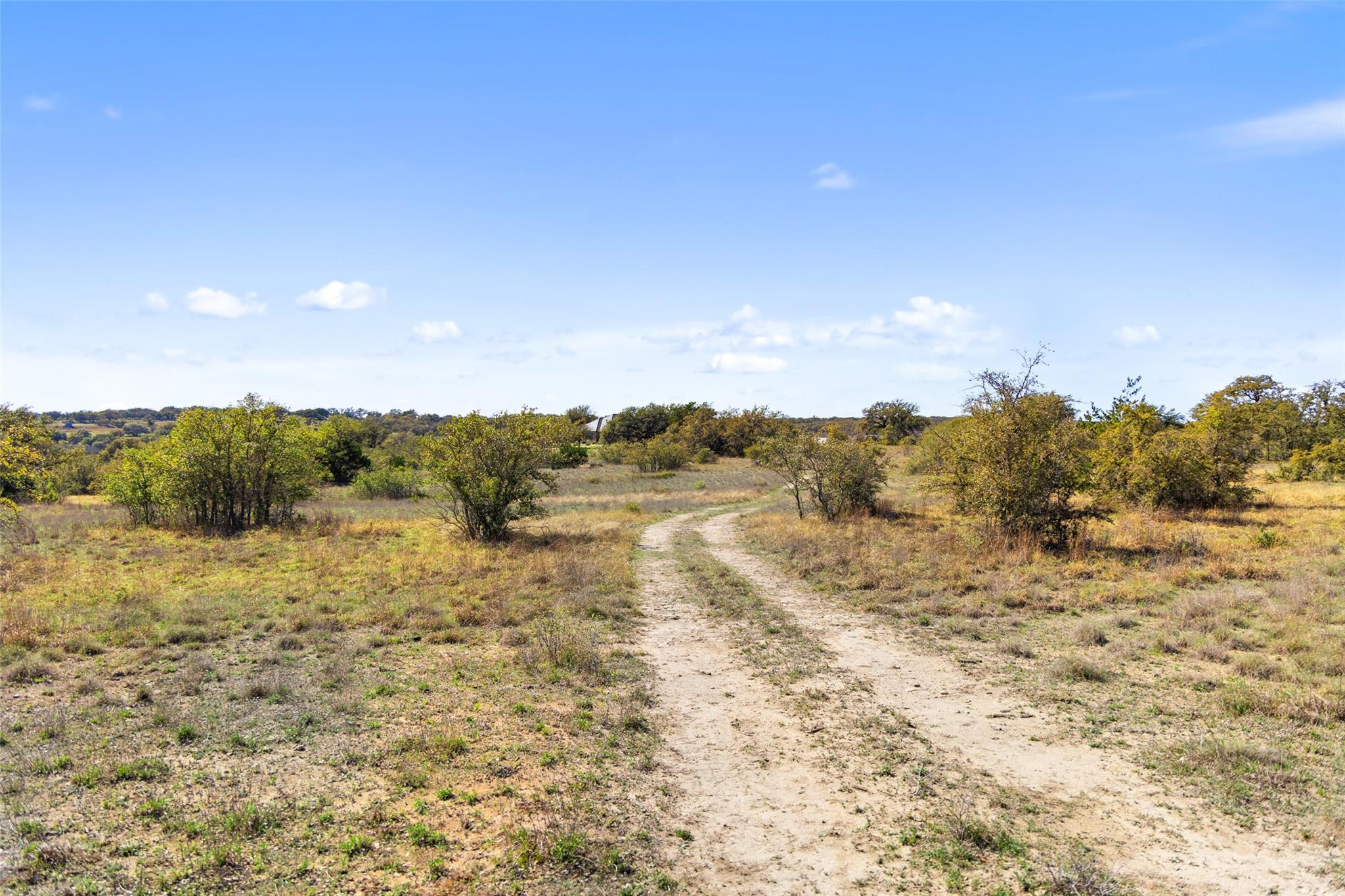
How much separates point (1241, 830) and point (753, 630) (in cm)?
714

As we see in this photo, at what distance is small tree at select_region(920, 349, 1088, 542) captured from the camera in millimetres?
17906

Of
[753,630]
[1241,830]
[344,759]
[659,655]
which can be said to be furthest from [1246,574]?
[344,759]

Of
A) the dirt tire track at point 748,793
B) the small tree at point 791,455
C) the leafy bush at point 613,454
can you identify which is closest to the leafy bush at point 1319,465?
the small tree at point 791,455

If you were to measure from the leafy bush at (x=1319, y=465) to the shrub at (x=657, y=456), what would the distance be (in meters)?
43.7

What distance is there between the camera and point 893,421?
80.6m

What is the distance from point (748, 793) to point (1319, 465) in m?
44.0

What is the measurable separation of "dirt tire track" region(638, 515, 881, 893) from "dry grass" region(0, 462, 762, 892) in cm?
41

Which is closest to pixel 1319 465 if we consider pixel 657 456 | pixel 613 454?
pixel 657 456

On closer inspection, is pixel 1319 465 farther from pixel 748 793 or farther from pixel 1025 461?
pixel 748 793

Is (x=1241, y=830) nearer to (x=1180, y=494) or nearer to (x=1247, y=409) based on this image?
(x=1180, y=494)

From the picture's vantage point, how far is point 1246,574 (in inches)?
557

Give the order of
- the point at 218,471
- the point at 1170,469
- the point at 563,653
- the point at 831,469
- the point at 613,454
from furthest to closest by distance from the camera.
Result: the point at 613,454, the point at 831,469, the point at 218,471, the point at 1170,469, the point at 563,653

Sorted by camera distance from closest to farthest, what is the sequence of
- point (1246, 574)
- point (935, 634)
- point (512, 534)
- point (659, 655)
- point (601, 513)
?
point (659, 655) → point (935, 634) → point (1246, 574) → point (512, 534) → point (601, 513)

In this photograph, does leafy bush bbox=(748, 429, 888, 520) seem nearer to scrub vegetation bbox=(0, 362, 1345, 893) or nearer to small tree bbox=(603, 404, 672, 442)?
Answer: scrub vegetation bbox=(0, 362, 1345, 893)
